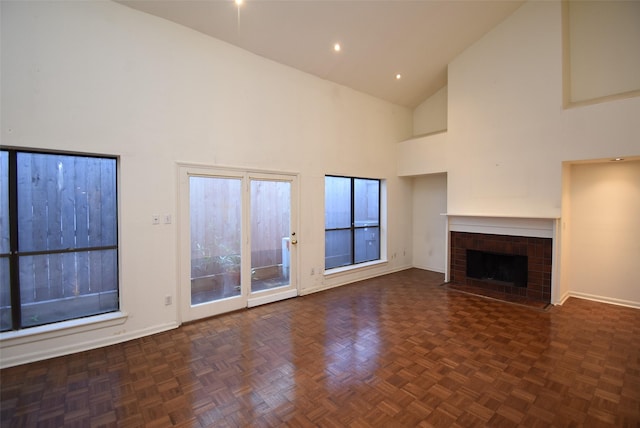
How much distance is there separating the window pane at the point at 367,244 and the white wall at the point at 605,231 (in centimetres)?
330

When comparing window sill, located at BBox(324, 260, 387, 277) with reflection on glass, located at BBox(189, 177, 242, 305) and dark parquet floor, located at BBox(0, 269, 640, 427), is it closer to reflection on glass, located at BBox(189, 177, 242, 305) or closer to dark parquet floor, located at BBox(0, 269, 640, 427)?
dark parquet floor, located at BBox(0, 269, 640, 427)

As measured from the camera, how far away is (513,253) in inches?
187

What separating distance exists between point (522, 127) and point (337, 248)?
12.2ft

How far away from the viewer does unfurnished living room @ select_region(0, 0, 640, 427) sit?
243 centimetres

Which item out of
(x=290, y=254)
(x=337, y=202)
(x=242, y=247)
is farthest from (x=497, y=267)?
(x=242, y=247)

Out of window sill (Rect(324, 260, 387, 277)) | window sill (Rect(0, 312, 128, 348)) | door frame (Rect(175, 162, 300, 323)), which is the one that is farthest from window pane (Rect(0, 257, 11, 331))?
window sill (Rect(324, 260, 387, 277))

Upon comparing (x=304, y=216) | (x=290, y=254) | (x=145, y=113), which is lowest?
(x=290, y=254)

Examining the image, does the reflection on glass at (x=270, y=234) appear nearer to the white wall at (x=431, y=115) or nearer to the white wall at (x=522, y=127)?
the white wall at (x=522, y=127)

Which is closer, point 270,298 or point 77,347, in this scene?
point 77,347

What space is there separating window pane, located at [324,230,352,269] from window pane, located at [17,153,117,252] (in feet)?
11.1

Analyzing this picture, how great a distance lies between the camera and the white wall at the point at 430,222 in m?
6.43

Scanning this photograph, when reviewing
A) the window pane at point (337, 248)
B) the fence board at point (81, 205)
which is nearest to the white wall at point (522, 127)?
the window pane at point (337, 248)

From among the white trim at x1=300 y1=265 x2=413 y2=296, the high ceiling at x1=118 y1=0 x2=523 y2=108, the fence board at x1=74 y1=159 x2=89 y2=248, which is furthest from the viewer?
the white trim at x1=300 y1=265 x2=413 y2=296

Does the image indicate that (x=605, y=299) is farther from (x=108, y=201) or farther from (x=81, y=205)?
(x=81, y=205)
